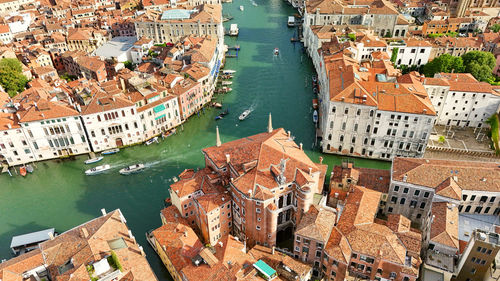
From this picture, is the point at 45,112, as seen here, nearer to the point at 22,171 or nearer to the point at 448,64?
the point at 22,171

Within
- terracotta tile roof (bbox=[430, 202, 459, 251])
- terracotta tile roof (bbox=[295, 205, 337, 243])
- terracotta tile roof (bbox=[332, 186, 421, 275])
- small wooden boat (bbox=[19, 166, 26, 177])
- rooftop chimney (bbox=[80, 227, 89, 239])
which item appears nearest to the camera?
terracotta tile roof (bbox=[332, 186, 421, 275])

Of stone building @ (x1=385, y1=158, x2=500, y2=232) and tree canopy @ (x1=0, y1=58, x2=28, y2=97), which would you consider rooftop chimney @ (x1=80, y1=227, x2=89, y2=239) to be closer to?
stone building @ (x1=385, y1=158, x2=500, y2=232)

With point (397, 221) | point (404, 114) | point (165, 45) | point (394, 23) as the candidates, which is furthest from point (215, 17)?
point (397, 221)

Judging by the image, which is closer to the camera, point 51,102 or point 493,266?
point 493,266

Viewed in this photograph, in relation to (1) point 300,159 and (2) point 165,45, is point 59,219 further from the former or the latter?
(2) point 165,45

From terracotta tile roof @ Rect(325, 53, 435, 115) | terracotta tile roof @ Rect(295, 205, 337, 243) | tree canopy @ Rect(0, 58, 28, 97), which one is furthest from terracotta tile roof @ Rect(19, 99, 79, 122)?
terracotta tile roof @ Rect(325, 53, 435, 115)

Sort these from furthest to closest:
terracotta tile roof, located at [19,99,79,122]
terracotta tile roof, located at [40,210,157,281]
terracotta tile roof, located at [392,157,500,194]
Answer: terracotta tile roof, located at [19,99,79,122]
terracotta tile roof, located at [392,157,500,194]
terracotta tile roof, located at [40,210,157,281]
